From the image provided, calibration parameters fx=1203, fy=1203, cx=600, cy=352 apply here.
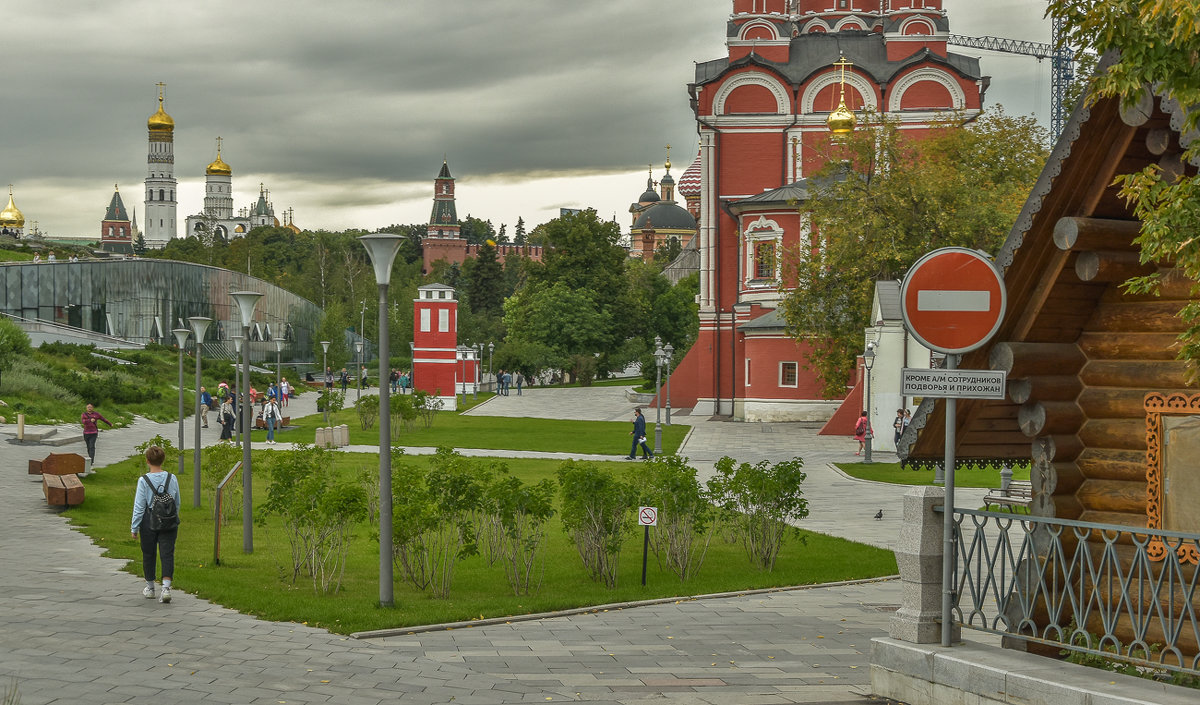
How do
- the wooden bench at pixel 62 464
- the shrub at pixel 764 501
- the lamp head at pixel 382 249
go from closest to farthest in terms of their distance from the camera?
the lamp head at pixel 382 249 < the shrub at pixel 764 501 < the wooden bench at pixel 62 464

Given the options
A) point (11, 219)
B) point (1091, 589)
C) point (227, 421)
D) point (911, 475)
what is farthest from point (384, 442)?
point (11, 219)

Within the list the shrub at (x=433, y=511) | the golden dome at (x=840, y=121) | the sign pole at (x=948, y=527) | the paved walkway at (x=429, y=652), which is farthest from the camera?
the golden dome at (x=840, y=121)

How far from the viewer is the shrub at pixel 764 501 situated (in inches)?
559

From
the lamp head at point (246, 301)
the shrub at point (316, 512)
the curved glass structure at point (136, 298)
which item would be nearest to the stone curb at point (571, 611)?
the shrub at point (316, 512)

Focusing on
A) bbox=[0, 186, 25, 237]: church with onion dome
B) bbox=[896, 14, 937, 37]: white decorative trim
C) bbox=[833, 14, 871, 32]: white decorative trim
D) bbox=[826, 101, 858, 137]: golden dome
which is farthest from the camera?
bbox=[0, 186, 25, 237]: church with onion dome

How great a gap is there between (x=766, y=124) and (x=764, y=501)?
36878mm

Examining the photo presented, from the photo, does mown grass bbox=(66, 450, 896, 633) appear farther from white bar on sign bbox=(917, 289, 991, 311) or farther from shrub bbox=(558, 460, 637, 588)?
white bar on sign bbox=(917, 289, 991, 311)

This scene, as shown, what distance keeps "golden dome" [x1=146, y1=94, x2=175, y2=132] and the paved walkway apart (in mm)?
164293

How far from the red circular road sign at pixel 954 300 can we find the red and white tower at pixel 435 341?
4585cm

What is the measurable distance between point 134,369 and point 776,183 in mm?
30069

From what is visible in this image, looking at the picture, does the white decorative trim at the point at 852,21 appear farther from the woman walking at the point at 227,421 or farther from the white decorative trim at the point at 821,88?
the woman walking at the point at 227,421

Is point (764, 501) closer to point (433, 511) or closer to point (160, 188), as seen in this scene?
point (433, 511)

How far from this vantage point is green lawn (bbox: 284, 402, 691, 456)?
33938 millimetres

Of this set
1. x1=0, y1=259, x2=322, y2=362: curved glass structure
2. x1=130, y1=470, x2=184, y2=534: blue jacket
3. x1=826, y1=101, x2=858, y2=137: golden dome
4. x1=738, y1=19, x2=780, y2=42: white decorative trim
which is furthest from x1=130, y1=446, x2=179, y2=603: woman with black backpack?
x1=0, y1=259, x2=322, y2=362: curved glass structure
